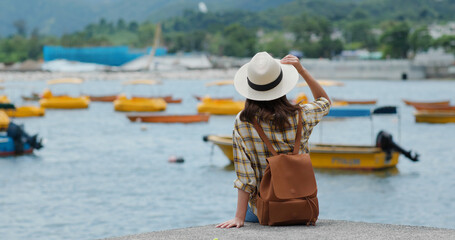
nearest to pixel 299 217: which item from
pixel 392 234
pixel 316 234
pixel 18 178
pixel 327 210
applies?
pixel 316 234

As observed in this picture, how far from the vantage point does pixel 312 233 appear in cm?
528

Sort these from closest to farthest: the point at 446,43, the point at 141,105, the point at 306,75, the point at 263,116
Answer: the point at 263,116 → the point at 306,75 → the point at 141,105 → the point at 446,43

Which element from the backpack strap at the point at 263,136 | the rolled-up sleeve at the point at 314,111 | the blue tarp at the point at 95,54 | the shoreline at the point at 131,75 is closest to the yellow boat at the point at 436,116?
the rolled-up sleeve at the point at 314,111

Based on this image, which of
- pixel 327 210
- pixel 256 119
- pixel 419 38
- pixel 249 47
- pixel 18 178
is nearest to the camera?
pixel 256 119

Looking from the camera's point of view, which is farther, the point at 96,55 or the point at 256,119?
the point at 96,55

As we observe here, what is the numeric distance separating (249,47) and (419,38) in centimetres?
4889

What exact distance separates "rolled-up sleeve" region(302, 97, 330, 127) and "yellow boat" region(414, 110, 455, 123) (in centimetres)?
3872

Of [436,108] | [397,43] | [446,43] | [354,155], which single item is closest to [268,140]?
[354,155]

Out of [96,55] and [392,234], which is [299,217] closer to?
[392,234]

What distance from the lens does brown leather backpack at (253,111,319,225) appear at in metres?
5.17

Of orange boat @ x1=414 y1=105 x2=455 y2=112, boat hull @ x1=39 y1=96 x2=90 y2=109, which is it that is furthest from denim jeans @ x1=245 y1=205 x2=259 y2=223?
boat hull @ x1=39 y1=96 x2=90 y2=109

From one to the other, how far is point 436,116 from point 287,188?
130 feet

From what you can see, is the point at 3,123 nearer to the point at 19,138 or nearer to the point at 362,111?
the point at 19,138

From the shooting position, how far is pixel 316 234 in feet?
17.3
